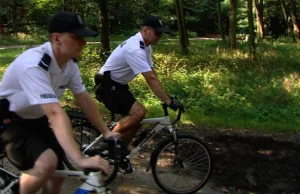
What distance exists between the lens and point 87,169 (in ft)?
8.24

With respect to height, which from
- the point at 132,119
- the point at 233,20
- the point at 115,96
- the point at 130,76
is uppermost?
the point at 233,20

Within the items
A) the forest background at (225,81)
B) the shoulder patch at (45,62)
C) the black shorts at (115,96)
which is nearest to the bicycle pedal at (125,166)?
the black shorts at (115,96)

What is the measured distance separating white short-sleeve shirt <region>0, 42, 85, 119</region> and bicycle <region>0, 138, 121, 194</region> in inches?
19.3

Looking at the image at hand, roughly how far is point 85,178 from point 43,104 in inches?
22.3

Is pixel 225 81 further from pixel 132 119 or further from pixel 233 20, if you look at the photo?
pixel 132 119

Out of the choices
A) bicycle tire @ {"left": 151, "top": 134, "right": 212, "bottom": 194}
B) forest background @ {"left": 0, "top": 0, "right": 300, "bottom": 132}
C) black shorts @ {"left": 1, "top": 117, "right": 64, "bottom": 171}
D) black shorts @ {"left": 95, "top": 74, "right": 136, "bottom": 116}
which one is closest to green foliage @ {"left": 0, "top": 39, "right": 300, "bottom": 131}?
forest background @ {"left": 0, "top": 0, "right": 300, "bottom": 132}

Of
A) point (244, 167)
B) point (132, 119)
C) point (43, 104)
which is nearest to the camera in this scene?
point (43, 104)

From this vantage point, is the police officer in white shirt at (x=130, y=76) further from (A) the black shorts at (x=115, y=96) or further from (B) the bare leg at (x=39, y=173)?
(B) the bare leg at (x=39, y=173)

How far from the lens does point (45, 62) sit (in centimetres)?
276

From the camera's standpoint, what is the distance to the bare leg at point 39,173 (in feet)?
9.18

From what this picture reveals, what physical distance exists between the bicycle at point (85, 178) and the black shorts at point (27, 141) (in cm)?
20

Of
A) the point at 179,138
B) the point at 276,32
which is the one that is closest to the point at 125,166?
the point at 179,138

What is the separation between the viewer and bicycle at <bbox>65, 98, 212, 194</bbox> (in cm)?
495

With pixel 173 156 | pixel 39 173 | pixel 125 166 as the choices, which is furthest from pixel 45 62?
pixel 173 156
